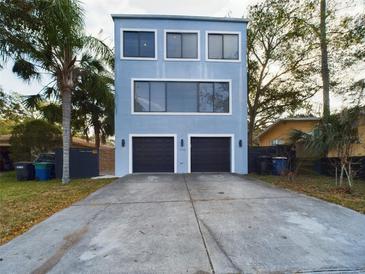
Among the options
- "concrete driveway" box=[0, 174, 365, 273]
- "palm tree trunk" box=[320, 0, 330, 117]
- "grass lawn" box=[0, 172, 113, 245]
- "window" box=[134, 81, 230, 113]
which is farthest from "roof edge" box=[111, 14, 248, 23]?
"concrete driveway" box=[0, 174, 365, 273]

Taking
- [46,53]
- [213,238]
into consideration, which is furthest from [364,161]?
[46,53]

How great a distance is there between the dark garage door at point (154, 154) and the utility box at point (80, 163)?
2.24 m

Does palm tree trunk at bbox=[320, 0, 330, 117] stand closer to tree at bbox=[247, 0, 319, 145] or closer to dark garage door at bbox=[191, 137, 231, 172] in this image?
tree at bbox=[247, 0, 319, 145]

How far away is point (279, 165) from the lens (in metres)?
12.0

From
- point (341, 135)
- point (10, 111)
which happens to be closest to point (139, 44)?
point (341, 135)

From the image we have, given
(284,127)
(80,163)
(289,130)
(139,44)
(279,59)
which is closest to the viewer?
(80,163)

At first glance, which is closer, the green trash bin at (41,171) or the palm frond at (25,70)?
the palm frond at (25,70)

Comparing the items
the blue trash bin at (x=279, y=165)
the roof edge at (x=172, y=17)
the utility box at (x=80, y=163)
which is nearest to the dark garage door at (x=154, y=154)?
the utility box at (x=80, y=163)

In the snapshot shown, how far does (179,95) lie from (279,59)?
338 inches

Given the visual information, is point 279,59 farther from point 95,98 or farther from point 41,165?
point 41,165

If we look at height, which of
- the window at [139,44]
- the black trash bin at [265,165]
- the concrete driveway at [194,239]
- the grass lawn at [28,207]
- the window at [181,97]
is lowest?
the grass lawn at [28,207]

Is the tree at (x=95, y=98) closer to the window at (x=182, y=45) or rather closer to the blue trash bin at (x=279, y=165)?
the window at (x=182, y=45)

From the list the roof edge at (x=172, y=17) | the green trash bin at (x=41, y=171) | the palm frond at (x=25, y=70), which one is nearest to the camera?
the palm frond at (x=25, y=70)

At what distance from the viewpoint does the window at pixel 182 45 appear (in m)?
12.4
